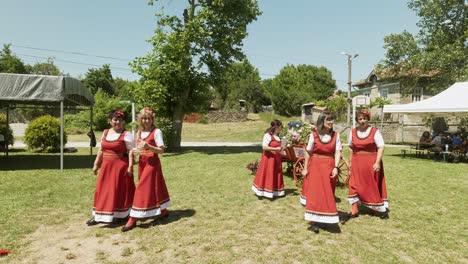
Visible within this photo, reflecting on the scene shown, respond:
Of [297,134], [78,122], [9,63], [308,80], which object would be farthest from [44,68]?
[297,134]

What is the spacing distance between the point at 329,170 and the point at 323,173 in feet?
0.34

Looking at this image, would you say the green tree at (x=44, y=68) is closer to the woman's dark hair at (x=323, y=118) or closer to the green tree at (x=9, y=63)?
the green tree at (x=9, y=63)

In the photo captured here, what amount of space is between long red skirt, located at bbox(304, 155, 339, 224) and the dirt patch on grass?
2526 mm

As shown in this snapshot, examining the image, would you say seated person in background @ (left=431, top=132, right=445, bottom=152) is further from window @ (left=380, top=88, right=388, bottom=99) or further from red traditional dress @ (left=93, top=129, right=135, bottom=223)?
window @ (left=380, top=88, right=388, bottom=99)

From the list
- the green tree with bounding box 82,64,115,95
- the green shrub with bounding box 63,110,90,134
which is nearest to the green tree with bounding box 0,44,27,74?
the green tree with bounding box 82,64,115,95

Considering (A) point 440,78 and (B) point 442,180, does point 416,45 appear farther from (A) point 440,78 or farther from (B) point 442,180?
(B) point 442,180

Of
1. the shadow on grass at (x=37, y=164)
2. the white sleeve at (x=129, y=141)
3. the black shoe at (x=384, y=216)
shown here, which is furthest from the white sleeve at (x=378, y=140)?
the shadow on grass at (x=37, y=164)

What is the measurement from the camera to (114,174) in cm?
503

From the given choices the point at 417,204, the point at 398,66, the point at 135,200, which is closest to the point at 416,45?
the point at 398,66

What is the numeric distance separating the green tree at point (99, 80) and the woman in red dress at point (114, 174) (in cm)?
5961

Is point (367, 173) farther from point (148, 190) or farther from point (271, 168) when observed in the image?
point (148, 190)

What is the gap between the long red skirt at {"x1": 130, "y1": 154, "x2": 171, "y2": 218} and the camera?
16.4 ft

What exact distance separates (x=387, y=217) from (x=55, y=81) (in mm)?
9979

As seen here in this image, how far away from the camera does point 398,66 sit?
26219mm
